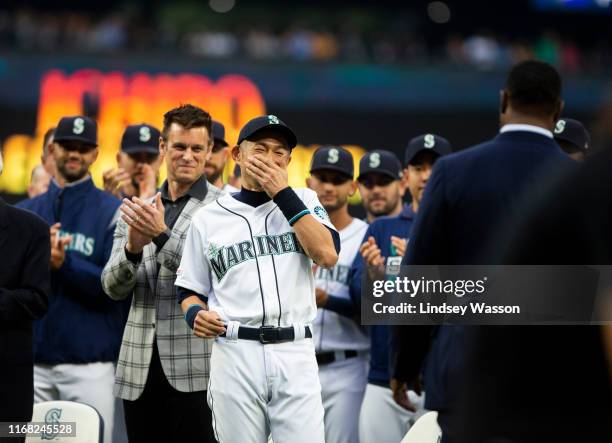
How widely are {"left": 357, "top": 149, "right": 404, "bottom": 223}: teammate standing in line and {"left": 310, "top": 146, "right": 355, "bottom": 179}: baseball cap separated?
0.88 ft

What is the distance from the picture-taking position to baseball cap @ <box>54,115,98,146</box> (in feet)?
18.8

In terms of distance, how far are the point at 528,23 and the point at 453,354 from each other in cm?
2308

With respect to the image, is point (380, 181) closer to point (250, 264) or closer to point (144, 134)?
point (144, 134)

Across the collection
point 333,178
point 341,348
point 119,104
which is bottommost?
point 341,348

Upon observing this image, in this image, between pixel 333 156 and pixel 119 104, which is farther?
pixel 119 104

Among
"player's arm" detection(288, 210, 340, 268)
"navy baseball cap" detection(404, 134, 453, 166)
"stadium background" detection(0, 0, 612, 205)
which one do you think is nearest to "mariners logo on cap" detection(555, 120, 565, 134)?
"navy baseball cap" detection(404, 134, 453, 166)

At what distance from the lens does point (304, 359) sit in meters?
3.93

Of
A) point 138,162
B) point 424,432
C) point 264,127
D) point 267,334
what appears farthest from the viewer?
point 138,162

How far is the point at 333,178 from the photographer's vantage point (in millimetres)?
6102

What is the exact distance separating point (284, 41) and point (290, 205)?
17379 mm

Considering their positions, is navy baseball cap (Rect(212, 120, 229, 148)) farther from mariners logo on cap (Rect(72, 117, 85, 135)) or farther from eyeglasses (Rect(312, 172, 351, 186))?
mariners logo on cap (Rect(72, 117, 85, 135))

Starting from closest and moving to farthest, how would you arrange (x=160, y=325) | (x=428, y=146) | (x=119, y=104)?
(x=160, y=325)
(x=428, y=146)
(x=119, y=104)

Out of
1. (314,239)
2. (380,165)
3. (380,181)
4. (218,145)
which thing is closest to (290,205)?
(314,239)

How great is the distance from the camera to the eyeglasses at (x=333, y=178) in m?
6.09
